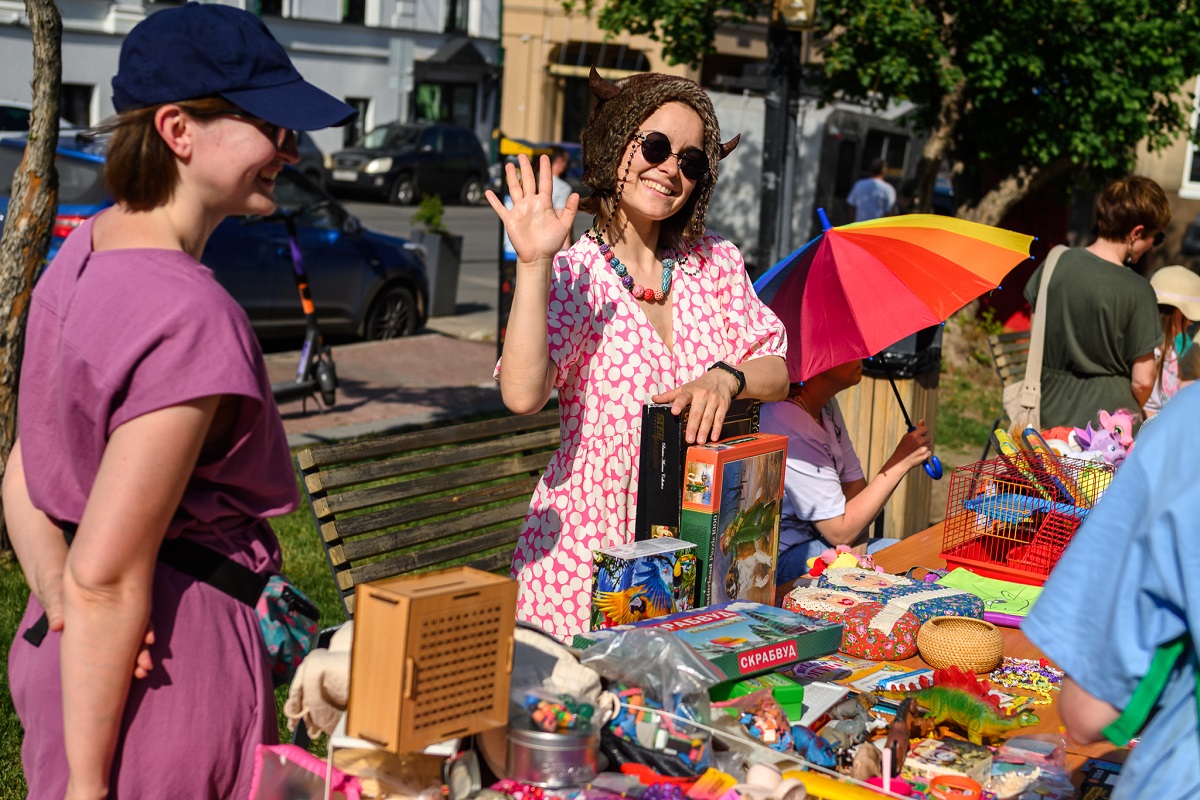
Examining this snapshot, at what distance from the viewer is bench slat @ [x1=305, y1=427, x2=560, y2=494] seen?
11.6 ft

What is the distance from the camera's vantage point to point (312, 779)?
6.21ft

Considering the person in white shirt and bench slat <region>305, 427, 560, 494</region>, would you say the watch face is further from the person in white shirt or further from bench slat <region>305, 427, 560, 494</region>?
the person in white shirt

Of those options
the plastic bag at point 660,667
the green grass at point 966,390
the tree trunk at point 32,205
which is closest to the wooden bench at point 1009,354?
the green grass at point 966,390

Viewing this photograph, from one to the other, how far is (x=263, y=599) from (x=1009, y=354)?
18.5 ft

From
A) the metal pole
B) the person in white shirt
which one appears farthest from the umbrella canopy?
the person in white shirt

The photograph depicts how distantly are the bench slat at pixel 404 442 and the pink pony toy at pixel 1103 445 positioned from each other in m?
1.79

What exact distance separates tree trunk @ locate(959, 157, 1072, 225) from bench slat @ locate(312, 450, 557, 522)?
28.4ft

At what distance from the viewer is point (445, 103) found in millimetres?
38188

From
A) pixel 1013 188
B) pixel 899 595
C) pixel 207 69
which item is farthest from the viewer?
pixel 1013 188

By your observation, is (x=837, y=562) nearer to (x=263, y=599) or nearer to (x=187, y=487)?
(x=263, y=599)

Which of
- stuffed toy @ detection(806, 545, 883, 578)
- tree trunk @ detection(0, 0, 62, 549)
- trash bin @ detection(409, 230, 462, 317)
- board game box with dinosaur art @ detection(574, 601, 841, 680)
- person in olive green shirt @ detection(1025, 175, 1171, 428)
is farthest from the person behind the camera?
trash bin @ detection(409, 230, 462, 317)

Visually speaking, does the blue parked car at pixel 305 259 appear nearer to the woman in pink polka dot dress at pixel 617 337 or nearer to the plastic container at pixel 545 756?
the woman in pink polka dot dress at pixel 617 337

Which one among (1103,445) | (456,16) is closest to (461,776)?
(1103,445)

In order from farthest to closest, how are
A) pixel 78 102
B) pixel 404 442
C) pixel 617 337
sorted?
pixel 78 102 < pixel 404 442 < pixel 617 337
